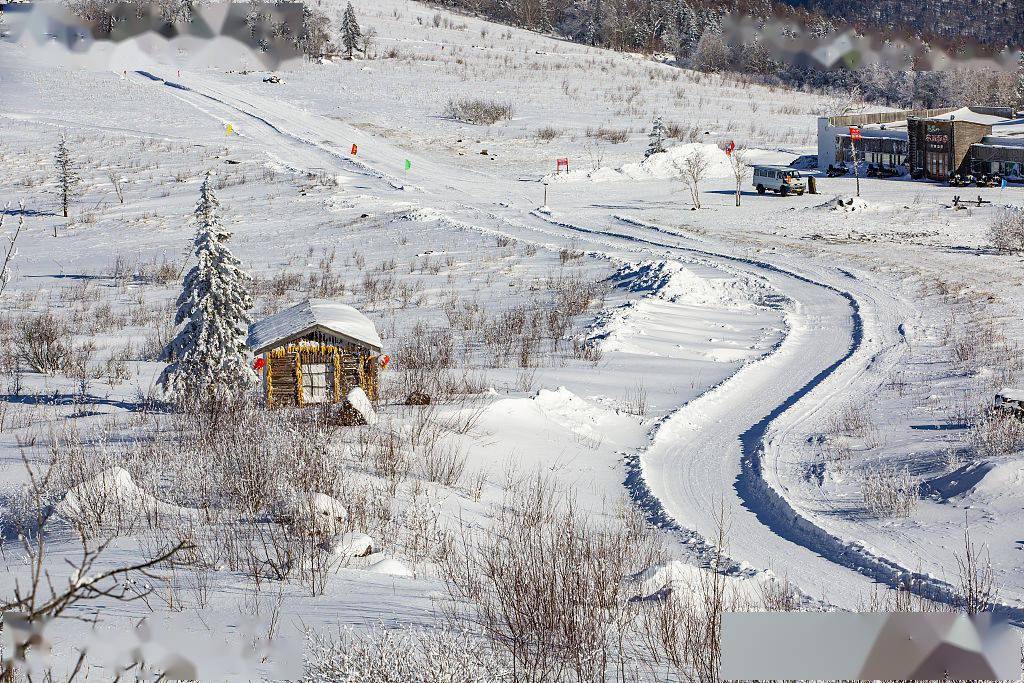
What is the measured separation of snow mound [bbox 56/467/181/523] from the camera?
984 cm

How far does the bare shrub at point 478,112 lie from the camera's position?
83.5 meters

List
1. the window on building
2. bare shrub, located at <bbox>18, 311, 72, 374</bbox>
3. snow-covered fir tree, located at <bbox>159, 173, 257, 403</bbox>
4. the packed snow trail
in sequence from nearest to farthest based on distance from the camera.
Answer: the packed snow trail → the window on building → snow-covered fir tree, located at <bbox>159, 173, 257, 403</bbox> → bare shrub, located at <bbox>18, 311, 72, 374</bbox>

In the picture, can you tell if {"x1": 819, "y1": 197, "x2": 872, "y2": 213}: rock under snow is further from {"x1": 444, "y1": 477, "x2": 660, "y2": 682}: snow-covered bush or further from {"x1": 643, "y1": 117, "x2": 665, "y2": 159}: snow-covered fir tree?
{"x1": 444, "y1": 477, "x2": 660, "y2": 682}: snow-covered bush

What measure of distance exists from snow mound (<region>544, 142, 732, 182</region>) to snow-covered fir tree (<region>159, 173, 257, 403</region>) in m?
44.3

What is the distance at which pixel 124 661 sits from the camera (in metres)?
6.14

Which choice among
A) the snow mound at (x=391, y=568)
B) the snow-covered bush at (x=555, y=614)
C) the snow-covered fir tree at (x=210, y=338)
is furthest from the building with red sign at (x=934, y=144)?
the snow-covered bush at (x=555, y=614)

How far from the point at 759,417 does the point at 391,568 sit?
1309cm

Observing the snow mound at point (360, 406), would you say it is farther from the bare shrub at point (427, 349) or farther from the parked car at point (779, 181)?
the parked car at point (779, 181)

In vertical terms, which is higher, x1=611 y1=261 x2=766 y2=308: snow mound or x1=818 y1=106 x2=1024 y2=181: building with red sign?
x1=818 y1=106 x2=1024 y2=181: building with red sign

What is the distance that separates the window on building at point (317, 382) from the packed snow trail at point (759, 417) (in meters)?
5.61

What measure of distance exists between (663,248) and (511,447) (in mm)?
27272

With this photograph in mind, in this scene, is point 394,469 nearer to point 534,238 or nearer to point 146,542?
point 146,542

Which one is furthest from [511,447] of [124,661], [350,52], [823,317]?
[350,52]

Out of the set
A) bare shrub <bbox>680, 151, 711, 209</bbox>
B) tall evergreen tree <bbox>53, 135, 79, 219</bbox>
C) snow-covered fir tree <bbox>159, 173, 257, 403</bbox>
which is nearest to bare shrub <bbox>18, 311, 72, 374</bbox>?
snow-covered fir tree <bbox>159, 173, 257, 403</bbox>
